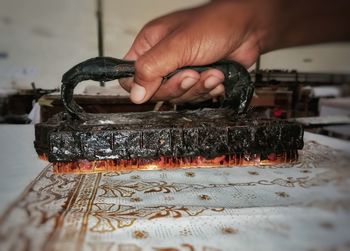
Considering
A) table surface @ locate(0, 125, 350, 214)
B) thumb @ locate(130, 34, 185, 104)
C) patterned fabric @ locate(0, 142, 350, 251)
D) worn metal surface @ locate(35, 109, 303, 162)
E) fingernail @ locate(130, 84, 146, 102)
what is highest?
thumb @ locate(130, 34, 185, 104)

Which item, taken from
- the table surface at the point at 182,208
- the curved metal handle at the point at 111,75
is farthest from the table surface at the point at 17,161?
the curved metal handle at the point at 111,75

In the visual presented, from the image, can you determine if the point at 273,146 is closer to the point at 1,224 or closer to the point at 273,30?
the point at 273,30

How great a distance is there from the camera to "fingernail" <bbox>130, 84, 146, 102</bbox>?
0.62 meters

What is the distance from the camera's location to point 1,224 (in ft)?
1.00

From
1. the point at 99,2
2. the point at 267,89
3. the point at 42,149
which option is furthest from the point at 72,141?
the point at 267,89

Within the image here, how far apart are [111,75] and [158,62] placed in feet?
0.32

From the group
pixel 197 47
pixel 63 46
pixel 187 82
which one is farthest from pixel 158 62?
pixel 63 46

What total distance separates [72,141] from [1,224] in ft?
0.62

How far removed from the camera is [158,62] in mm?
546

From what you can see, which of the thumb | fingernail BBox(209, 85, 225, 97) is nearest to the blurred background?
fingernail BBox(209, 85, 225, 97)

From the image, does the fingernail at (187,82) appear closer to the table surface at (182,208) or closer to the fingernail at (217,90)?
the fingernail at (217,90)

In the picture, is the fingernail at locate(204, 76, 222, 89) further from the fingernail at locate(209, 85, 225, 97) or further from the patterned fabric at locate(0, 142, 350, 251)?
the patterned fabric at locate(0, 142, 350, 251)

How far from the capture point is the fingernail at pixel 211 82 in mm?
720

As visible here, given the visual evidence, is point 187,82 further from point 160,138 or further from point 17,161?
point 17,161
